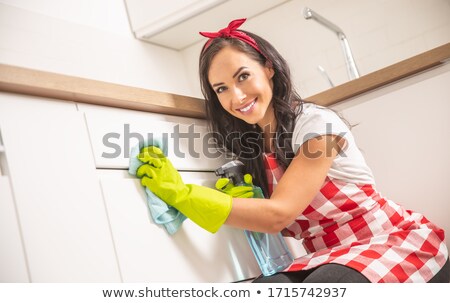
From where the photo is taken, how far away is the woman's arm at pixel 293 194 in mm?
1104

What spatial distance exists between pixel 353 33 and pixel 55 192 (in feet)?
5.02

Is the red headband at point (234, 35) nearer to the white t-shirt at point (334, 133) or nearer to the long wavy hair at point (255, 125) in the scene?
the long wavy hair at point (255, 125)

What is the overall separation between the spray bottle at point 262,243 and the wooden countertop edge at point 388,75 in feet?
1.30

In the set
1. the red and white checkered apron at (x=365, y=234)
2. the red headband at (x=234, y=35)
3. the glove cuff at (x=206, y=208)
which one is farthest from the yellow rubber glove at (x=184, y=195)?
the red headband at (x=234, y=35)

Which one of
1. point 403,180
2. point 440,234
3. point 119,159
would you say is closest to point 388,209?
point 440,234

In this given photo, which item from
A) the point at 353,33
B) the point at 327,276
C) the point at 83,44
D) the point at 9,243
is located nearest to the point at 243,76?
the point at 327,276

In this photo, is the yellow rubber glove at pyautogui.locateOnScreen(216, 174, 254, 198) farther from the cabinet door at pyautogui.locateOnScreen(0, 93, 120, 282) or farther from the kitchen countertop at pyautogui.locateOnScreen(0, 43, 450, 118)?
the cabinet door at pyautogui.locateOnScreen(0, 93, 120, 282)

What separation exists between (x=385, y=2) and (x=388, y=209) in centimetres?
111

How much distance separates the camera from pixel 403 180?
1.48 m

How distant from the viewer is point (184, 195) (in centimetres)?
106

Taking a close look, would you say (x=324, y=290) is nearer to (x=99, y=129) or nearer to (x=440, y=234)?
(x=440, y=234)

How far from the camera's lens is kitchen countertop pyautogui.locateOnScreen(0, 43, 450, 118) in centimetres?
92

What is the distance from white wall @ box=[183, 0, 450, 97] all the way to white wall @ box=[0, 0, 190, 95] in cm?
28

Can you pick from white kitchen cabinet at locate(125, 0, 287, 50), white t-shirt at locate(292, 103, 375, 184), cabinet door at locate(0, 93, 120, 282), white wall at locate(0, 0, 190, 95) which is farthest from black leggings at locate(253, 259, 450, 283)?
white kitchen cabinet at locate(125, 0, 287, 50)
